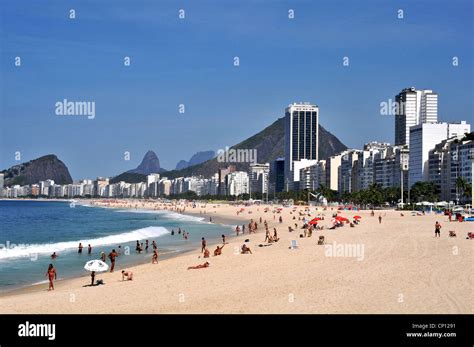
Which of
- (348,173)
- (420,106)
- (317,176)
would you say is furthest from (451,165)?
(420,106)

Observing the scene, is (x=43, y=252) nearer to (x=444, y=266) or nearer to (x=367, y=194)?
(x=444, y=266)

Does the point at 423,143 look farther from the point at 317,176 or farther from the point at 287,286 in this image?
the point at 287,286

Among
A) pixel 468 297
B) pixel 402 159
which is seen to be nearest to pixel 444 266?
pixel 468 297

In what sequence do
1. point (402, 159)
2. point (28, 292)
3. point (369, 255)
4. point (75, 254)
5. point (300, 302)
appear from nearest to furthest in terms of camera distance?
point (300, 302)
point (28, 292)
point (369, 255)
point (75, 254)
point (402, 159)

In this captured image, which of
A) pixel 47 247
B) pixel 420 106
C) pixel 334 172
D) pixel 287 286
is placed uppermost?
pixel 420 106

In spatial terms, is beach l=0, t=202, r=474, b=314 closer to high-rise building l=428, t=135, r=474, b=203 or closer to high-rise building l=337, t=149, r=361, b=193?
high-rise building l=428, t=135, r=474, b=203

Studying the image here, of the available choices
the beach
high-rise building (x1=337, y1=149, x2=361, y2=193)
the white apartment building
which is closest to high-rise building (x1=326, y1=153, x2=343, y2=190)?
high-rise building (x1=337, y1=149, x2=361, y2=193)
